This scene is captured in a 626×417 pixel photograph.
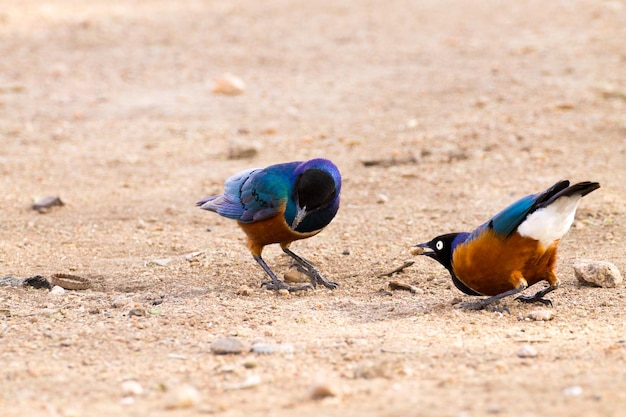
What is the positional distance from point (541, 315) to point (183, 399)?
7.62ft

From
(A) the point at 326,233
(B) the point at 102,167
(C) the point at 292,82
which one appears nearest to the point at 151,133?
(B) the point at 102,167

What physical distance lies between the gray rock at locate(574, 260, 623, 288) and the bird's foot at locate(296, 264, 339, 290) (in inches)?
61.9

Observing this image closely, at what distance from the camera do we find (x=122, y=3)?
56.3 ft

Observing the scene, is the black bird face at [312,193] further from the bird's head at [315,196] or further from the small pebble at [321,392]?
the small pebble at [321,392]

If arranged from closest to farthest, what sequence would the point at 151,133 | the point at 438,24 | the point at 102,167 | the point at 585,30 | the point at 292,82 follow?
the point at 102,167 < the point at 151,133 < the point at 292,82 < the point at 585,30 < the point at 438,24

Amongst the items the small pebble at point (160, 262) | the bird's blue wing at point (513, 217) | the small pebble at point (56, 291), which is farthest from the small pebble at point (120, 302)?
the bird's blue wing at point (513, 217)

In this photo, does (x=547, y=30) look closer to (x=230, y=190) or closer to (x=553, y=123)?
(x=553, y=123)

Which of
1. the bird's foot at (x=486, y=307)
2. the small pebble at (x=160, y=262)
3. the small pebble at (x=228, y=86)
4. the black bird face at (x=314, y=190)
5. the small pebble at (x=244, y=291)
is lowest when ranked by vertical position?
the small pebble at (x=160, y=262)

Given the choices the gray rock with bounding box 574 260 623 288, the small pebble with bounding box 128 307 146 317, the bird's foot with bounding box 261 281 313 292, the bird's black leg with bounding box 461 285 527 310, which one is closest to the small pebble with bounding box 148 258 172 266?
the bird's foot with bounding box 261 281 313 292

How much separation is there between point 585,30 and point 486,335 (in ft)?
33.1

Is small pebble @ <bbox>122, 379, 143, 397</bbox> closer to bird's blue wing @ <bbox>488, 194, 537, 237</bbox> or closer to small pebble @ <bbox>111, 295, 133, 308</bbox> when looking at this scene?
small pebble @ <bbox>111, 295, 133, 308</bbox>

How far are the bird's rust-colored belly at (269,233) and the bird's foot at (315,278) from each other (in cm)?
22

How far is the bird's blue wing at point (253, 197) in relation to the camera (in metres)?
6.38

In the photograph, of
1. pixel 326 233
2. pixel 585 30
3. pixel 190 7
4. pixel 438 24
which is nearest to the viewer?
pixel 326 233
